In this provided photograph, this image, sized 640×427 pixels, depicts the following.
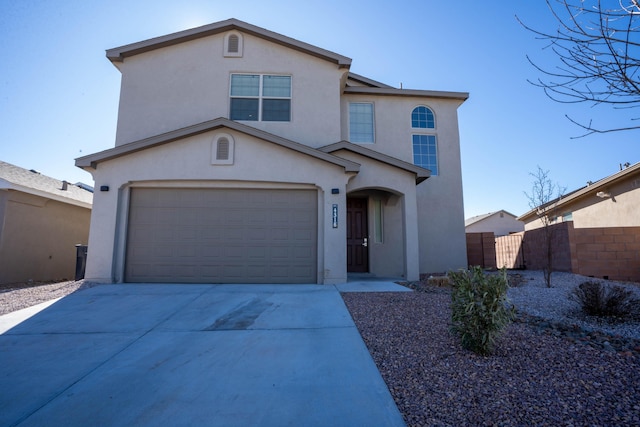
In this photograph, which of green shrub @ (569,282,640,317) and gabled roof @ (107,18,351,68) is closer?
green shrub @ (569,282,640,317)

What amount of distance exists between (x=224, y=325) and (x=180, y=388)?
1958mm

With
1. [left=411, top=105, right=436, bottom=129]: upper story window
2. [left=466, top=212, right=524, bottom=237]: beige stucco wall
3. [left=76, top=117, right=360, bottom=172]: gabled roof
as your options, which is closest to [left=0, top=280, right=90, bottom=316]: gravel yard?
[left=76, top=117, right=360, bottom=172]: gabled roof

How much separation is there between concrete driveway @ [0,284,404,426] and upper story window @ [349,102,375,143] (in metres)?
7.77

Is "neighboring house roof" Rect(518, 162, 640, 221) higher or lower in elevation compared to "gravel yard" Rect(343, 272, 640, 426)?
higher

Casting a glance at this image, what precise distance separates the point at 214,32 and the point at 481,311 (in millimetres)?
11550

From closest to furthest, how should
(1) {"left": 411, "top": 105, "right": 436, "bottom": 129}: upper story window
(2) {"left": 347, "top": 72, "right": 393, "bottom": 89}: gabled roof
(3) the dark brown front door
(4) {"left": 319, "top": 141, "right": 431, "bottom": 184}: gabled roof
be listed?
(4) {"left": 319, "top": 141, "right": 431, "bottom": 184}: gabled roof < (3) the dark brown front door < (1) {"left": 411, "top": 105, "right": 436, "bottom": 129}: upper story window < (2) {"left": 347, "top": 72, "right": 393, "bottom": 89}: gabled roof

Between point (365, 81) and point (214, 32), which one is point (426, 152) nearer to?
point (365, 81)

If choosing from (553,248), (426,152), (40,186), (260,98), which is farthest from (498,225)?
(40,186)

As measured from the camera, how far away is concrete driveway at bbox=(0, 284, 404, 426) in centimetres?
305

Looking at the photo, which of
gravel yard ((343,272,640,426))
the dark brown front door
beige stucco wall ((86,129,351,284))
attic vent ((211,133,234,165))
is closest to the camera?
gravel yard ((343,272,640,426))

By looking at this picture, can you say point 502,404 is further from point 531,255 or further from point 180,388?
point 531,255

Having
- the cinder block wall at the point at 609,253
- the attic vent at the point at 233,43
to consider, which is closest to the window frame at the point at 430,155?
the cinder block wall at the point at 609,253

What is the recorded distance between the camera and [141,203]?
921 cm

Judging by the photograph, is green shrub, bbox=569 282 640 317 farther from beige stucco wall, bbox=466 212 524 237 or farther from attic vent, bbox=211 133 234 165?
beige stucco wall, bbox=466 212 524 237
